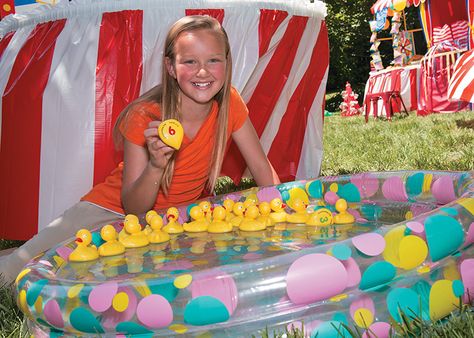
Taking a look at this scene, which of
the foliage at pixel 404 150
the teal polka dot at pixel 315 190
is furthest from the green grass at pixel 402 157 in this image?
the teal polka dot at pixel 315 190

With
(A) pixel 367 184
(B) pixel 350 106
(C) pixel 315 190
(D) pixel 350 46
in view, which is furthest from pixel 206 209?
(D) pixel 350 46

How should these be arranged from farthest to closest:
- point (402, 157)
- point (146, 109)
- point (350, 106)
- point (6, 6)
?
1. point (350, 106)
2. point (402, 157)
3. point (6, 6)
4. point (146, 109)

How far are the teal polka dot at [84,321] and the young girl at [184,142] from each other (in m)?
0.73

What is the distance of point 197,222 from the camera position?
1.73 metres

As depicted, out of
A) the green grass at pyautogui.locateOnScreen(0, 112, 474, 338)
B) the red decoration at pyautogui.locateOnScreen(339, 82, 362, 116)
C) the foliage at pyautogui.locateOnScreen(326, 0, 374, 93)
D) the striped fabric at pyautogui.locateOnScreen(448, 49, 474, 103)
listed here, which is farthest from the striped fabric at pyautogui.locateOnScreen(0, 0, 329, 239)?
the foliage at pyautogui.locateOnScreen(326, 0, 374, 93)

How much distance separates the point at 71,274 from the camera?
1.36 metres

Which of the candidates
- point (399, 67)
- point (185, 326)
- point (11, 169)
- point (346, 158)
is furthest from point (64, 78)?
point (399, 67)

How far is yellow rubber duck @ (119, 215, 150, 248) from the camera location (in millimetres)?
1587

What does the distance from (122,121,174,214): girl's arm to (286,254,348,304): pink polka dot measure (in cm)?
77

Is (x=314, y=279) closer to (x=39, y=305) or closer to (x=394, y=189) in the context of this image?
(x=39, y=305)

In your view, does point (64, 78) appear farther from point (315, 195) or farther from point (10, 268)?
point (315, 195)

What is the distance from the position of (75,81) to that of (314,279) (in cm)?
150

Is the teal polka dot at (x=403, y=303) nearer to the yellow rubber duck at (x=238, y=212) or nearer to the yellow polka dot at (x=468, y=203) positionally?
the yellow polka dot at (x=468, y=203)

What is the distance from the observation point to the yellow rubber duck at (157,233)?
1.62 meters
